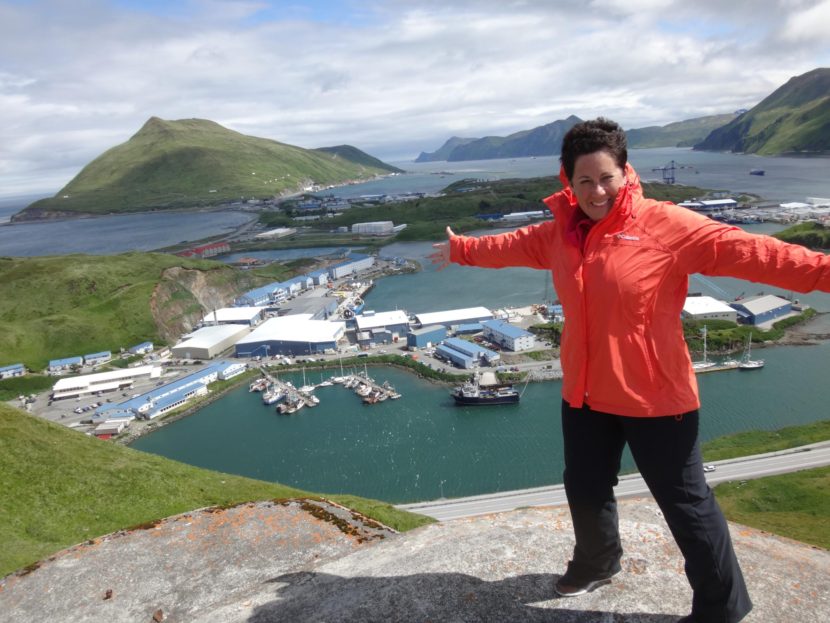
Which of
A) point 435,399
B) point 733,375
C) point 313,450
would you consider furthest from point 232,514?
point 733,375

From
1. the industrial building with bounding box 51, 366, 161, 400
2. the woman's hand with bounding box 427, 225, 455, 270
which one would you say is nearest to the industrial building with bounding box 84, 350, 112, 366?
the industrial building with bounding box 51, 366, 161, 400

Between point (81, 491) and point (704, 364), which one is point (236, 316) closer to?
point (704, 364)

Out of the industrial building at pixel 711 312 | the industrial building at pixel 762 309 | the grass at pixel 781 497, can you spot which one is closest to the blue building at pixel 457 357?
the grass at pixel 781 497

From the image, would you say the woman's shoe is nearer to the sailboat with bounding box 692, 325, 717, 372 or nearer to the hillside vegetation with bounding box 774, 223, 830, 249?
the sailboat with bounding box 692, 325, 717, 372

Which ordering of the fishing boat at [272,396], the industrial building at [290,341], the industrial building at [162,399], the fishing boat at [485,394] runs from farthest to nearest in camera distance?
1. the industrial building at [290,341]
2. the fishing boat at [272,396]
3. the industrial building at [162,399]
4. the fishing boat at [485,394]

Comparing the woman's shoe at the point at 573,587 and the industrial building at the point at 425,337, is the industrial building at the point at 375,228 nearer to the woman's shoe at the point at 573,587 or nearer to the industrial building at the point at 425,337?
the industrial building at the point at 425,337

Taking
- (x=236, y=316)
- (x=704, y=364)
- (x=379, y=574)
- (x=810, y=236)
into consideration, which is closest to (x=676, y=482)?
(x=379, y=574)
